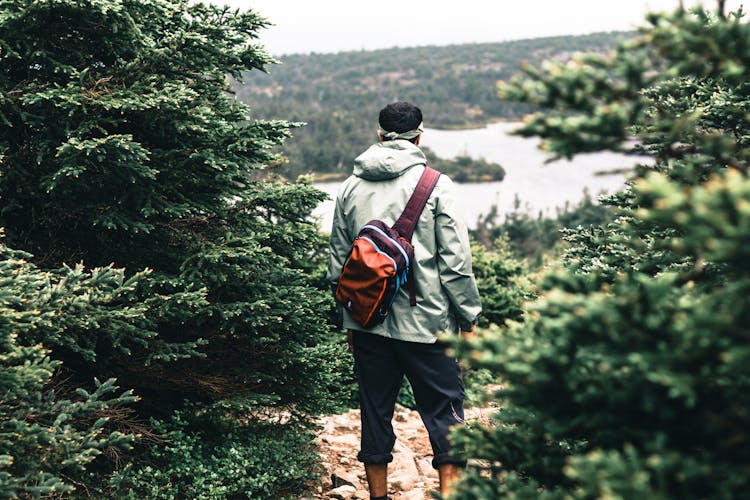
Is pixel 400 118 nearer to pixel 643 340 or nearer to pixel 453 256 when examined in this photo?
pixel 453 256

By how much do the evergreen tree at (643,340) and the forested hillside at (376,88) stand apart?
27015 mm

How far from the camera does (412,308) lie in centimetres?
326

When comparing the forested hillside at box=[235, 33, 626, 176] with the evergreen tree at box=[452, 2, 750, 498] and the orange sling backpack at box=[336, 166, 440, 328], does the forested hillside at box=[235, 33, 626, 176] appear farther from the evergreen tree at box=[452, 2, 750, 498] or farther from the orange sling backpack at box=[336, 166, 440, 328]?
the evergreen tree at box=[452, 2, 750, 498]

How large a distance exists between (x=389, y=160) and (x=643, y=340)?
6.41ft

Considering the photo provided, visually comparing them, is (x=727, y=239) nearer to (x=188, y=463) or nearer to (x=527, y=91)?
(x=527, y=91)

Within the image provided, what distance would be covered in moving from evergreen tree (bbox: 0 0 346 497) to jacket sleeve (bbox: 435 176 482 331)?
44.5 inches

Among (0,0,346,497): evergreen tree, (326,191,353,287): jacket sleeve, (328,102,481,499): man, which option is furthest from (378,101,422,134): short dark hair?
(0,0,346,497): evergreen tree

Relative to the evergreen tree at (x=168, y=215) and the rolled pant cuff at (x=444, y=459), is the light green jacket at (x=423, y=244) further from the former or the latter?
the evergreen tree at (x=168, y=215)

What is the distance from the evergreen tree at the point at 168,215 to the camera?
3.40 m

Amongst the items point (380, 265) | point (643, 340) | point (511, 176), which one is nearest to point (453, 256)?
point (380, 265)

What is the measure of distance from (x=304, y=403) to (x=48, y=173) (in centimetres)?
216

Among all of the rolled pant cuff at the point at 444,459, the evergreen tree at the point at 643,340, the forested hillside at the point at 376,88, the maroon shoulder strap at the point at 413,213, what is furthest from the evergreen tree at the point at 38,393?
the forested hillside at the point at 376,88

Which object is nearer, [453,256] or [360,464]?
[453,256]

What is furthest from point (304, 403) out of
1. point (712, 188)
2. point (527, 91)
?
point (712, 188)
